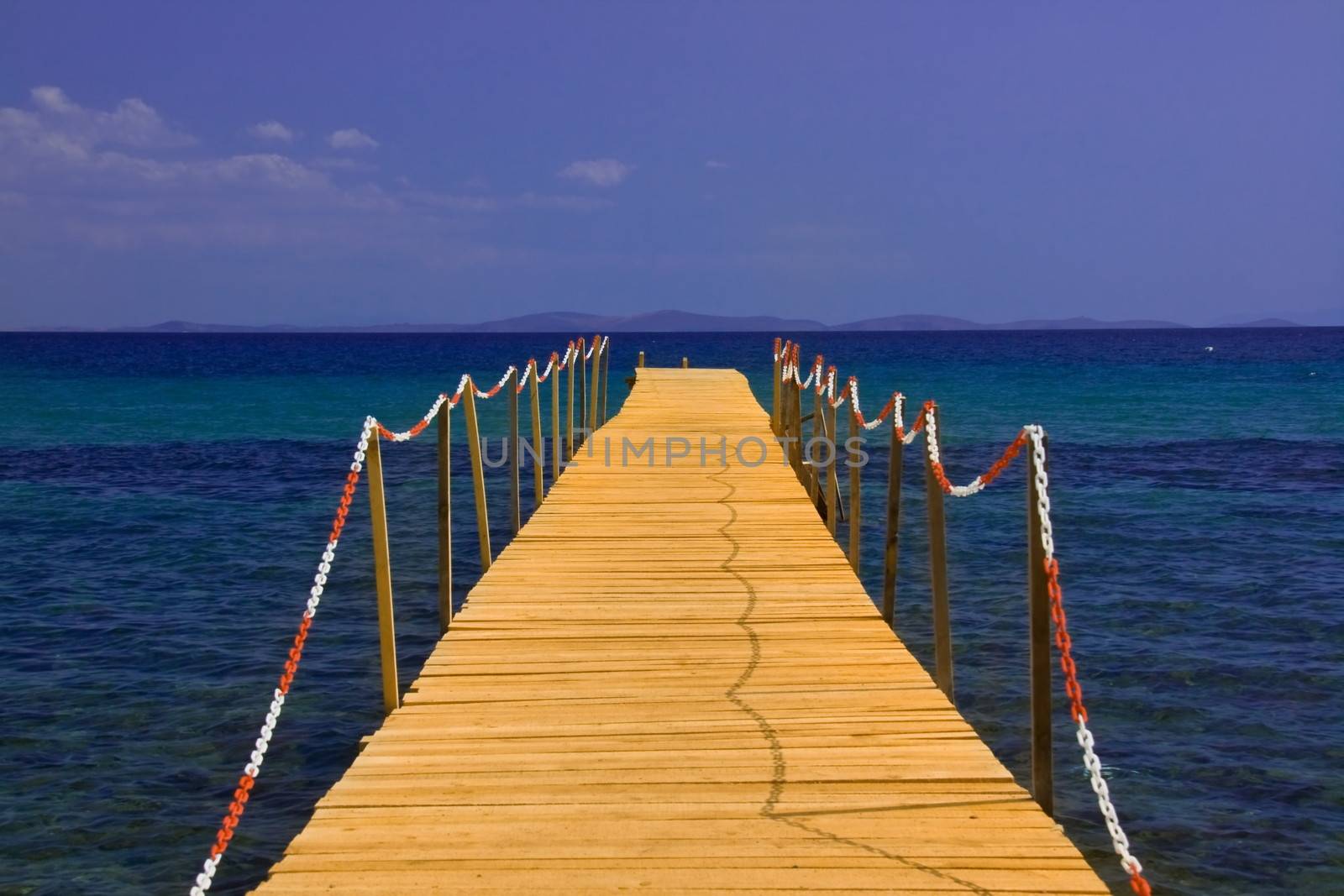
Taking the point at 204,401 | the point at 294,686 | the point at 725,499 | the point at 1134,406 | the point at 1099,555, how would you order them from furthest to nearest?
1. the point at 204,401
2. the point at 1134,406
3. the point at 1099,555
4. the point at 725,499
5. the point at 294,686

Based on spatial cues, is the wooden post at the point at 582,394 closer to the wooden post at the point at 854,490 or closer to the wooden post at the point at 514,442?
the wooden post at the point at 514,442

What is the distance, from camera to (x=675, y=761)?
16.2 ft

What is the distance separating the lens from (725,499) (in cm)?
1116

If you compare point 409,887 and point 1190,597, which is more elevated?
point 409,887

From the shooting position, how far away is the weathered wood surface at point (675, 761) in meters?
4.02

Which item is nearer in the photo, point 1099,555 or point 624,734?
point 624,734

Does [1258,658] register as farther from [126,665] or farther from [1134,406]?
[1134,406]

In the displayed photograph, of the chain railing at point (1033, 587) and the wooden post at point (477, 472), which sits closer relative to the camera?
the chain railing at point (1033, 587)

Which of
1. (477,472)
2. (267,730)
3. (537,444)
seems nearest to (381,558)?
Answer: (267,730)

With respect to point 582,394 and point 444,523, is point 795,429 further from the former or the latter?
point 444,523

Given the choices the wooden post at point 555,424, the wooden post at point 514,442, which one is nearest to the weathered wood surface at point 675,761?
the wooden post at point 514,442

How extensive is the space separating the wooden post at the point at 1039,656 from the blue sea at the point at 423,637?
1566 mm

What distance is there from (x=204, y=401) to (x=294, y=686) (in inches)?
1412

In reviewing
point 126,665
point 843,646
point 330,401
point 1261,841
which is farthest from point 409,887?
point 330,401
